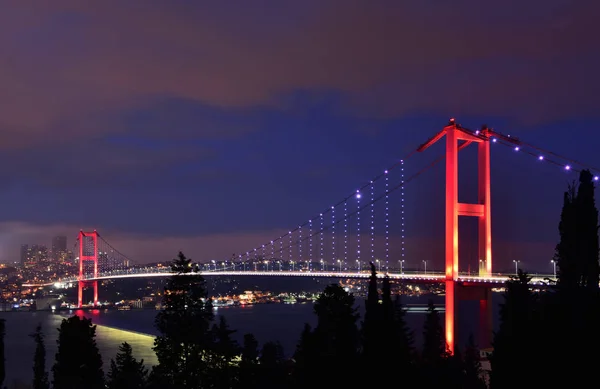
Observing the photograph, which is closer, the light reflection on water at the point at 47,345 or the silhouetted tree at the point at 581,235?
the silhouetted tree at the point at 581,235

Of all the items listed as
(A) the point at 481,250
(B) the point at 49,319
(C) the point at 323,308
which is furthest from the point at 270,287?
(C) the point at 323,308

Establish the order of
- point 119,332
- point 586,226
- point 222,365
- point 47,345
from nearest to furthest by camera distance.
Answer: point 586,226, point 222,365, point 47,345, point 119,332

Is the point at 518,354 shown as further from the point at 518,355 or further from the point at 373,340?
the point at 373,340

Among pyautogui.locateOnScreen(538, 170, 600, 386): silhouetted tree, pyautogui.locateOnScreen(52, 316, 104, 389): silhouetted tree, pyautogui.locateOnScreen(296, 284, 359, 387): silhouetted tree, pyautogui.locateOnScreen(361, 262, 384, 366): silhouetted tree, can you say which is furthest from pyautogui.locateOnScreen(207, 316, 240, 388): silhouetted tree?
pyautogui.locateOnScreen(538, 170, 600, 386): silhouetted tree

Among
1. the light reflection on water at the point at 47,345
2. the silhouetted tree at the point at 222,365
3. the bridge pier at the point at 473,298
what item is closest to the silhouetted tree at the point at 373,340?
the silhouetted tree at the point at 222,365

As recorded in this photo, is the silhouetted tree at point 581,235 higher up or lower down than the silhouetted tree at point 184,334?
higher up

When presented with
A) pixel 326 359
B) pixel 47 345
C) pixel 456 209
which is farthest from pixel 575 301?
pixel 47 345

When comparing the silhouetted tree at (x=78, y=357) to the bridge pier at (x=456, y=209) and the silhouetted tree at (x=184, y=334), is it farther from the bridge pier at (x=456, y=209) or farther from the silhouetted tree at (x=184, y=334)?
the bridge pier at (x=456, y=209)

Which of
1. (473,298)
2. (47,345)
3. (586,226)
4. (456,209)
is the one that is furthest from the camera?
(47,345)

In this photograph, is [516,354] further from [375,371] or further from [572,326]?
[375,371]

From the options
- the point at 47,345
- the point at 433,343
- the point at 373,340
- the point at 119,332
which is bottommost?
the point at 47,345
